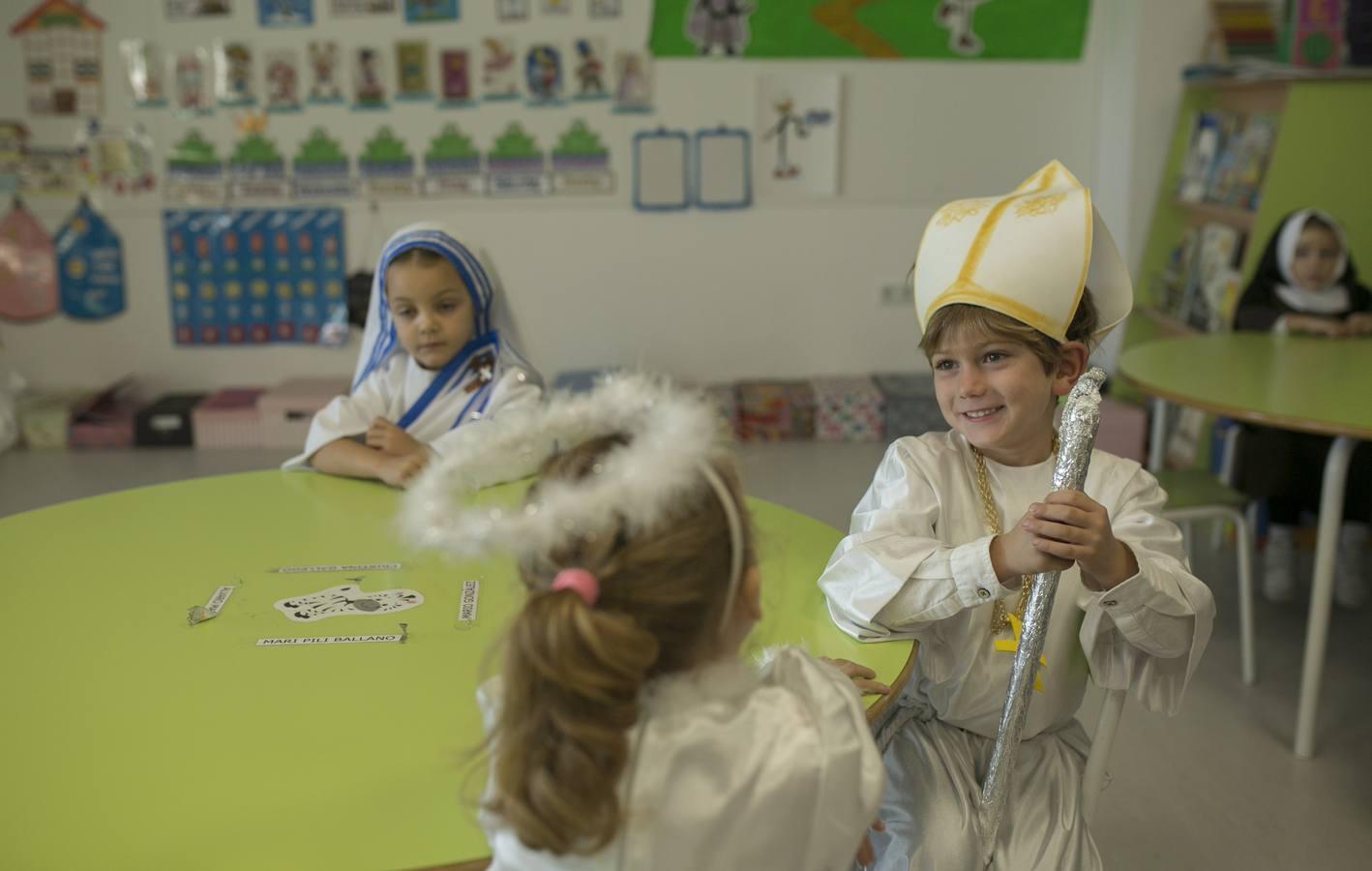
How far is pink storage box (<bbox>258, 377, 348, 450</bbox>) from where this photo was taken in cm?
442

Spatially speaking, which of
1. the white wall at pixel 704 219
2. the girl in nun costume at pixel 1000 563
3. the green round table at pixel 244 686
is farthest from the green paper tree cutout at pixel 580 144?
the girl in nun costume at pixel 1000 563

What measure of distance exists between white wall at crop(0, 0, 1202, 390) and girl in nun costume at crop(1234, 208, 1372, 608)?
1.15 m

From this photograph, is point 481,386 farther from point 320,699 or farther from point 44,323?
point 44,323

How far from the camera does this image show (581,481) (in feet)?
3.13

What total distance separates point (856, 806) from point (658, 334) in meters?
3.84

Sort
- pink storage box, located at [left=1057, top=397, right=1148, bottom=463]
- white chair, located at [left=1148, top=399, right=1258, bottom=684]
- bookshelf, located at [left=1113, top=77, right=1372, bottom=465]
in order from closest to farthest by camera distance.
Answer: white chair, located at [left=1148, top=399, right=1258, bottom=684]
bookshelf, located at [left=1113, top=77, right=1372, bottom=465]
pink storage box, located at [left=1057, top=397, right=1148, bottom=463]

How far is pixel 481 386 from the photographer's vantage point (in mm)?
2283

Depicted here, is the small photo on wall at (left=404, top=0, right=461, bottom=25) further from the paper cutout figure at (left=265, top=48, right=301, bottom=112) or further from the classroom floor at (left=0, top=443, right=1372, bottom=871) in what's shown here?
the classroom floor at (left=0, top=443, right=1372, bottom=871)

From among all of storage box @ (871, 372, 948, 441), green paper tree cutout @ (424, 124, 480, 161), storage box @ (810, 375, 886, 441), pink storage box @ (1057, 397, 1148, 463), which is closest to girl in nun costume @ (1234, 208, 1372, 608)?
pink storage box @ (1057, 397, 1148, 463)

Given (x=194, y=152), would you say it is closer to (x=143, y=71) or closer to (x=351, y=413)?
(x=143, y=71)

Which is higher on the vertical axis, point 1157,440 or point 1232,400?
point 1232,400

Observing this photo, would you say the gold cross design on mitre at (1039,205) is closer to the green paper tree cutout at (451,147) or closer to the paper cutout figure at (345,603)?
the paper cutout figure at (345,603)

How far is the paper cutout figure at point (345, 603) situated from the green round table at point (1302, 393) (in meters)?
1.56

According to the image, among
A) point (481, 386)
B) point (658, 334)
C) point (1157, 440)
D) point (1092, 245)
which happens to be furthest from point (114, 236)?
point (1092, 245)
